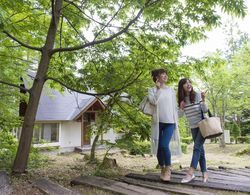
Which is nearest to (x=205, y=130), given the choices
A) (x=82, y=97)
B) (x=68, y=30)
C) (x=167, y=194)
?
(x=167, y=194)

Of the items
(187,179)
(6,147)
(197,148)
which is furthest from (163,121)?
(6,147)

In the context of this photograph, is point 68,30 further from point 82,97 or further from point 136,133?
point 82,97

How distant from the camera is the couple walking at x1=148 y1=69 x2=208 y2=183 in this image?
137 inches

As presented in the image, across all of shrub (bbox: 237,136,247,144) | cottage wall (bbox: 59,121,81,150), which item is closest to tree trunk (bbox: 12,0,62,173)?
cottage wall (bbox: 59,121,81,150)

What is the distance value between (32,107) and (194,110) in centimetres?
253

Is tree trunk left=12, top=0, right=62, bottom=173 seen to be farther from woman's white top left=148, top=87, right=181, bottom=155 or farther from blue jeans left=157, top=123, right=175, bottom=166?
blue jeans left=157, top=123, right=175, bottom=166

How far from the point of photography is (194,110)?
3.57 meters

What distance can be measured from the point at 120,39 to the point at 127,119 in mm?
1775

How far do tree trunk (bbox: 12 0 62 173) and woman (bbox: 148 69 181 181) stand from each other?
1.87 meters

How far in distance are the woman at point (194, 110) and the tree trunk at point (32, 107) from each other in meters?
2.26

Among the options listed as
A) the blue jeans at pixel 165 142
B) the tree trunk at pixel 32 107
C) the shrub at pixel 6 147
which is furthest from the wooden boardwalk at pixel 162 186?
the shrub at pixel 6 147

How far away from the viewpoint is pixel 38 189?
9.84 feet

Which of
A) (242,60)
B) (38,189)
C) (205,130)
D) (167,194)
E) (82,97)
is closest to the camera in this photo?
(167,194)

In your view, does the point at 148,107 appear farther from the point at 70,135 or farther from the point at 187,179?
the point at 70,135
